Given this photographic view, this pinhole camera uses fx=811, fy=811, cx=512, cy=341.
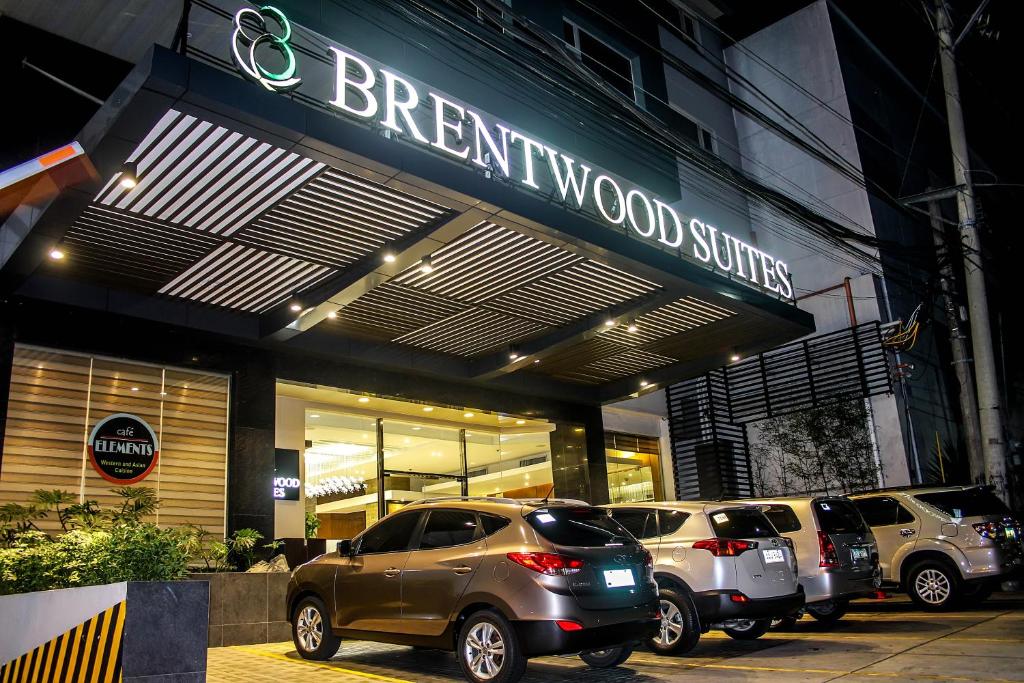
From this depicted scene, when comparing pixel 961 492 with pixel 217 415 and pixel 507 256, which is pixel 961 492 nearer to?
pixel 507 256

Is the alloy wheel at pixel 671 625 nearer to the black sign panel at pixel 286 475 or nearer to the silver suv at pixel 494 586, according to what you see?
the silver suv at pixel 494 586

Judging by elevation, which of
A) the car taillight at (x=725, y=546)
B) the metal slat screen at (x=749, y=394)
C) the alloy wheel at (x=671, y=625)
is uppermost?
the metal slat screen at (x=749, y=394)

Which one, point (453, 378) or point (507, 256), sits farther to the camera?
point (453, 378)

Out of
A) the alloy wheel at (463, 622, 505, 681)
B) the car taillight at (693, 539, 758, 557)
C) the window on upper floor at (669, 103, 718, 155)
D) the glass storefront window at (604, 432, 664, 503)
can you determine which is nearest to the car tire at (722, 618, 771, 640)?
the car taillight at (693, 539, 758, 557)

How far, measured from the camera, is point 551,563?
21.8ft

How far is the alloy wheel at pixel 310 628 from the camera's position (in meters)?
8.44

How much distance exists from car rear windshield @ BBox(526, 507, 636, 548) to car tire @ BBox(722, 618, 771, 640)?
275cm

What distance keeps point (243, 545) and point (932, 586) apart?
9.69 metres

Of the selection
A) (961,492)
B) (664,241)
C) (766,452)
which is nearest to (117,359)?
(664,241)

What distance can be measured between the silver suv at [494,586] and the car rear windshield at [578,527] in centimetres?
1

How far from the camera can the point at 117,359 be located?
12008 mm


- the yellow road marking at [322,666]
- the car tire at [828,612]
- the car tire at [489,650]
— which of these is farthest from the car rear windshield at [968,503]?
the yellow road marking at [322,666]

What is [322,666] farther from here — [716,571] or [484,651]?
[716,571]

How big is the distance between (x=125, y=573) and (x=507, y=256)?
6771 millimetres
